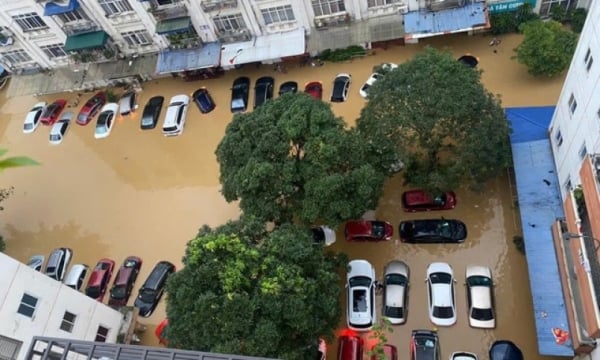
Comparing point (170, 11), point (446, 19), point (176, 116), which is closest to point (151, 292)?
point (176, 116)

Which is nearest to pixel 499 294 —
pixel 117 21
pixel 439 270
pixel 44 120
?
pixel 439 270

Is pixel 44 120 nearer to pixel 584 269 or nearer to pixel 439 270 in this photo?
pixel 439 270

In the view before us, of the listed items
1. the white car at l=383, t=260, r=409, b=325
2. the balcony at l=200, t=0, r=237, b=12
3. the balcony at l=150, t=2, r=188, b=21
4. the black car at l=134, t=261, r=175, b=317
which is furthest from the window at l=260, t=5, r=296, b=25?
the white car at l=383, t=260, r=409, b=325

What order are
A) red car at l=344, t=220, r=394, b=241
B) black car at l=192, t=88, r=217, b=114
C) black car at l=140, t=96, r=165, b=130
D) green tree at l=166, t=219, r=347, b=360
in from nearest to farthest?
1. green tree at l=166, t=219, r=347, b=360
2. red car at l=344, t=220, r=394, b=241
3. black car at l=192, t=88, r=217, b=114
4. black car at l=140, t=96, r=165, b=130

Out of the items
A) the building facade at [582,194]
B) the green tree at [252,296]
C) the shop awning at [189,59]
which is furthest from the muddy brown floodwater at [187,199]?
the green tree at [252,296]

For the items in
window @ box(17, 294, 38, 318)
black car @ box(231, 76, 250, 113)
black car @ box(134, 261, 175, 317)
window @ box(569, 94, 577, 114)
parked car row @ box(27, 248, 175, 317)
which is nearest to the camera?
window @ box(17, 294, 38, 318)

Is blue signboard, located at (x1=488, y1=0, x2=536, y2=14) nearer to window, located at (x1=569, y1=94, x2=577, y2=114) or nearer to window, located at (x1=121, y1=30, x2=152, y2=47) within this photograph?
window, located at (x1=569, y1=94, x2=577, y2=114)

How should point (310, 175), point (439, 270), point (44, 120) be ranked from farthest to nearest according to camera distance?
point (44, 120) < point (439, 270) < point (310, 175)

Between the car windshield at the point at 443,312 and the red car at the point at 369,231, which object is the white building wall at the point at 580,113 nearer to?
the car windshield at the point at 443,312
